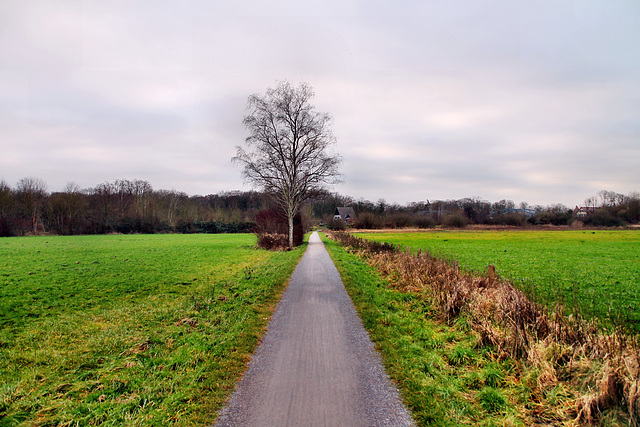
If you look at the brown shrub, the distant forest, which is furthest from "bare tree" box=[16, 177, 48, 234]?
the brown shrub

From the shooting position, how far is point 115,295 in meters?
11.2

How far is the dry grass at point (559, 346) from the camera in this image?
12.0ft

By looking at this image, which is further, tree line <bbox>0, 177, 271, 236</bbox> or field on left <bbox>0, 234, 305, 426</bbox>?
tree line <bbox>0, 177, 271, 236</bbox>

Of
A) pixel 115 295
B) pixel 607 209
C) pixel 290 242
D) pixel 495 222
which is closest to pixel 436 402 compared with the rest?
pixel 115 295

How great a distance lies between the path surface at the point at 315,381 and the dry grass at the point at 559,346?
202cm

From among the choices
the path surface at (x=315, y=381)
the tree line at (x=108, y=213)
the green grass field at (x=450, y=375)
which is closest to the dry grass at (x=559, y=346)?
the green grass field at (x=450, y=375)

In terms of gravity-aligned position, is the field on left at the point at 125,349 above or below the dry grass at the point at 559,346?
below

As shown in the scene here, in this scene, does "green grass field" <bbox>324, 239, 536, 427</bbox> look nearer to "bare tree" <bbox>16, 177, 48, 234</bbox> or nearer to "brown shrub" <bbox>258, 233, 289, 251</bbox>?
"brown shrub" <bbox>258, 233, 289, 251</bbox>

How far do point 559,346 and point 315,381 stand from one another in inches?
143

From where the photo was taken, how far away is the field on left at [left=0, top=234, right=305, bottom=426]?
3.95 m

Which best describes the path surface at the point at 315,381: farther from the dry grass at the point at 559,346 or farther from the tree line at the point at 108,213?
the tree line at the point at 108,213

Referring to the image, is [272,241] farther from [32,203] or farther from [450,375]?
[32,203]

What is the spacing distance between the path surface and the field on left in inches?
13.9

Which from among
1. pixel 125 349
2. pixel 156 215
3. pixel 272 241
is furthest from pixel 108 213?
pixel 125 349
